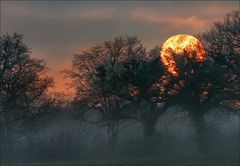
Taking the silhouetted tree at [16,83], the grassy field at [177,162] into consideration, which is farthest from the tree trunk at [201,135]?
the silhouetted tree at [16,83]

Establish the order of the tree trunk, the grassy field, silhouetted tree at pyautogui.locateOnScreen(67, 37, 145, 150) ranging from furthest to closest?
silhouetted tree at pyautogui.locateOnScreen(67, 37, 145, 150) < the tree trunk < the grassy field

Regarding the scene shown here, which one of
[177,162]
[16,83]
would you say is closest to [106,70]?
[16,83]

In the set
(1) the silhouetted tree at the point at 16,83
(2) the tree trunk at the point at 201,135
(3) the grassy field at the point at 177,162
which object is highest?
(1) the silhouetted tree at the point at 16,83

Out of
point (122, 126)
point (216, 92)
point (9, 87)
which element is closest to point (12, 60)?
point (9, 87)

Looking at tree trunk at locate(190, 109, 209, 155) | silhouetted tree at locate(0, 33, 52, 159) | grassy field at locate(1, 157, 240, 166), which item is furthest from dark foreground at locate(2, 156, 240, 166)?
silhouetted tree at locate(0, 33, 52, 159)

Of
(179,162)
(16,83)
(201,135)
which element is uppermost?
(16,83)

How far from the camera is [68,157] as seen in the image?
5866cm

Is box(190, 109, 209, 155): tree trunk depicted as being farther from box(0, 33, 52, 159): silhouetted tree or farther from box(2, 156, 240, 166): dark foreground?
box(0, 33, 52, 159): silhouetted tree

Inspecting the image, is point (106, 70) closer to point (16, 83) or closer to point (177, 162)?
point (16, 83)

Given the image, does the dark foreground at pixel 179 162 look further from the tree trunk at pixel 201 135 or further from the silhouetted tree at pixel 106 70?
the silhouetted tree at pixel 106 70

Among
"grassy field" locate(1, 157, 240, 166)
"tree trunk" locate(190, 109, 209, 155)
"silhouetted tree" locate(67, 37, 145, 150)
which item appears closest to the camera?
"grassy field" locate(1, 157, 240, 166)

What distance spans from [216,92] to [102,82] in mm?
13092

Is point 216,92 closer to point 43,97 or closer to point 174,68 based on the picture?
point 174,68

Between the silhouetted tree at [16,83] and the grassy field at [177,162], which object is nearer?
the grassy field at [177,162]
